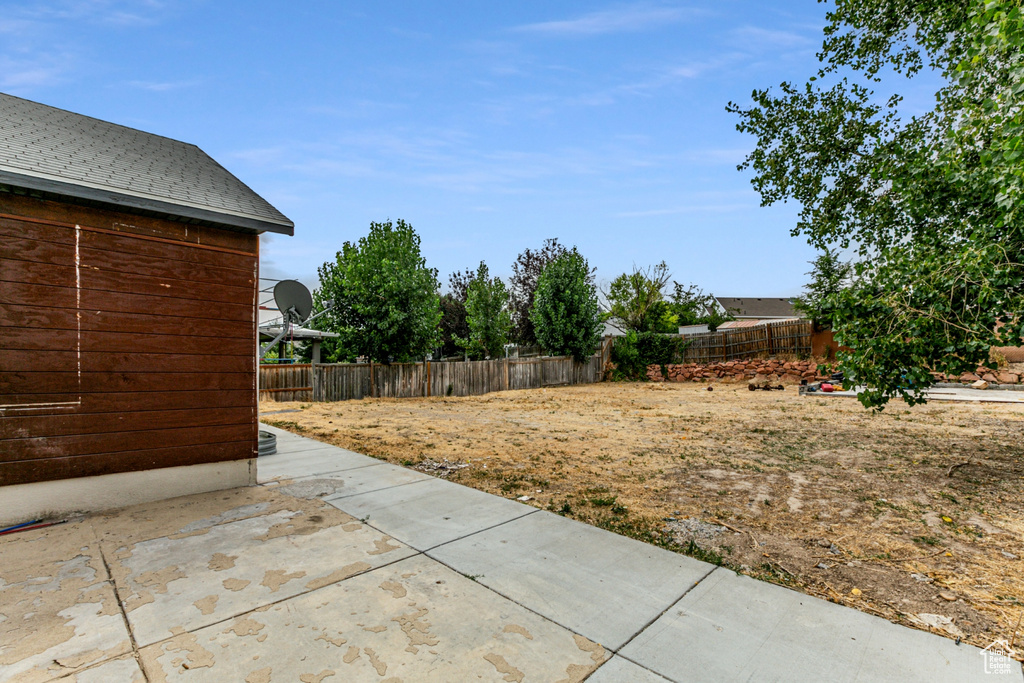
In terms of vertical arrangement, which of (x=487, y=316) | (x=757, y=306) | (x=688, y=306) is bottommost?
(x=487, y=316)

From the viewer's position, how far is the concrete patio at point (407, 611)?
6.37 feet

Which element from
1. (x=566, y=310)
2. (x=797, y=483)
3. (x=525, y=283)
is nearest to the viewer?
(x=797, y=483)

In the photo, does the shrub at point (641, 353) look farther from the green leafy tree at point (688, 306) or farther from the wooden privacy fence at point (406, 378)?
the green leafy tree at point (688, 306)

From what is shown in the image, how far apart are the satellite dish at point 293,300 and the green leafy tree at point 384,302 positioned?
754 centimetres

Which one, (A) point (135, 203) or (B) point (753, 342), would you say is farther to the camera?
(B) point (753, 342)

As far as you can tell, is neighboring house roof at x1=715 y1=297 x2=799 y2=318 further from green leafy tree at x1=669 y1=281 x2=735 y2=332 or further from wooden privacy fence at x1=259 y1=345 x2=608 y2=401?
wooden privacy fence at x1=259 y1=345 x2=608 y2=401

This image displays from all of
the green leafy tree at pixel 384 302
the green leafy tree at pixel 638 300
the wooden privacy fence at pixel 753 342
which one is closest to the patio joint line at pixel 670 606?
the green leafy tree at pixel 384 302

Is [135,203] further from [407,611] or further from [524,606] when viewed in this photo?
[524,606]

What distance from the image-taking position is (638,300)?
91.6 ft

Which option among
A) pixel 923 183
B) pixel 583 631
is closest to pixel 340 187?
pixel 923 183

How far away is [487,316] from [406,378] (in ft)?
19.6

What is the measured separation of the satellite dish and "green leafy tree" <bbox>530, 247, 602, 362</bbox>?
12725 mm

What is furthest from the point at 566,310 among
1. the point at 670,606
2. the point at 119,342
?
the point at 670,606

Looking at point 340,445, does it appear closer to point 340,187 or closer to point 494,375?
point 494,375
